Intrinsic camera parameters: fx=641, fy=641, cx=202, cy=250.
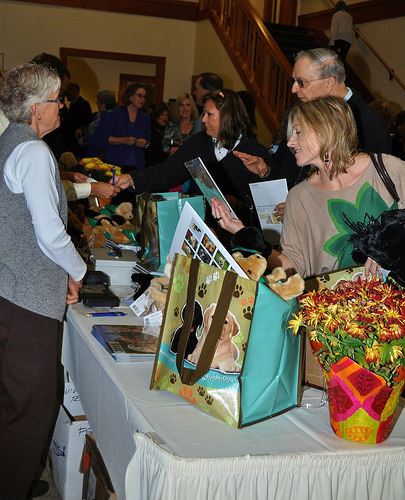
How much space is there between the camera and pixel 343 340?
1312mm

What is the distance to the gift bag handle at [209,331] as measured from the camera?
1.39m

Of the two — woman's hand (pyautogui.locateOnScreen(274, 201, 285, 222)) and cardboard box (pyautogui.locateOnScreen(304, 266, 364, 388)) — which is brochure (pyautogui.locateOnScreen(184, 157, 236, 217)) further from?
A: cardboard box (pyautogui.locateOnScreen(304, 266, 364, 388))

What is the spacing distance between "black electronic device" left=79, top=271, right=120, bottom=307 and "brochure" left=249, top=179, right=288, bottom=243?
75 cm

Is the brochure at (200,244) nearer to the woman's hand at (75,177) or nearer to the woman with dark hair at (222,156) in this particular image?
the woman with dark hair at (222,156)

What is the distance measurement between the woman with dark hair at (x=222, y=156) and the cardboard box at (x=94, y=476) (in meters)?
1.49

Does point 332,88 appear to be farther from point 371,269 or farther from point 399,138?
point 399,138

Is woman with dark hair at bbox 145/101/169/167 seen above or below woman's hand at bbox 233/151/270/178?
below

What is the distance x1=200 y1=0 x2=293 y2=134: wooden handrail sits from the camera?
24.0ft

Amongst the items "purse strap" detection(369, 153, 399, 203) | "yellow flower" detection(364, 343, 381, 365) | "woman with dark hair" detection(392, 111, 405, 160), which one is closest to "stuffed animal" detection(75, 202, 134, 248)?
"purse strap" detection(369, 153, 399, 203)

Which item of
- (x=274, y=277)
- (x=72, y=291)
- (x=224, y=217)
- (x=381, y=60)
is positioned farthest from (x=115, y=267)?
(x=381, y=60)

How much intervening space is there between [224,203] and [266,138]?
5.59 meters

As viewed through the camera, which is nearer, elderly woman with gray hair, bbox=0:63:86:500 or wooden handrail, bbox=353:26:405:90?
elderly woman with gray hair, bbox=0:63:86:500

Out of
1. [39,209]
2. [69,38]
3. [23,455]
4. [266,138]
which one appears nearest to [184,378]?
[39,209]

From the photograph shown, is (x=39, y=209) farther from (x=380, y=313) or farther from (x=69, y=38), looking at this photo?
(x=69, y=38)
